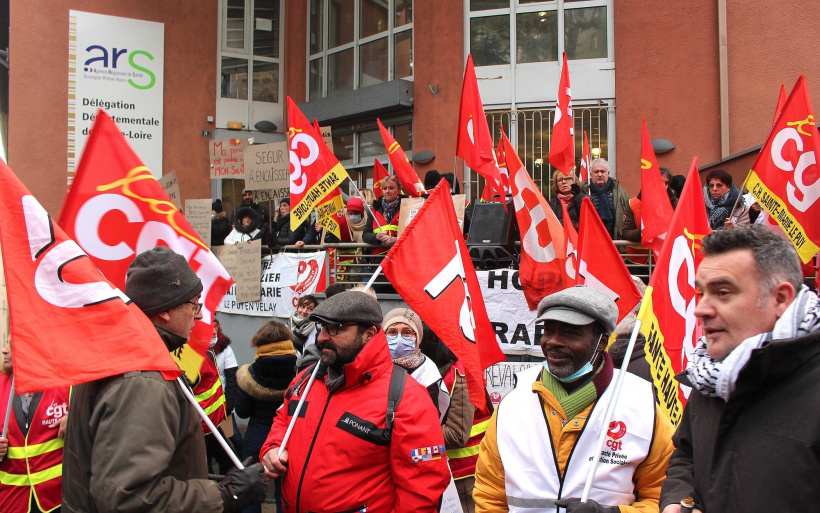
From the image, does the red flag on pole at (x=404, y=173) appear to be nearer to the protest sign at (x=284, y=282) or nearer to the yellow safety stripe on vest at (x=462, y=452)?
the protest sign at (x=284, y=282)

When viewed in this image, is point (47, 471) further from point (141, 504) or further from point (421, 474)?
point (421, 474)

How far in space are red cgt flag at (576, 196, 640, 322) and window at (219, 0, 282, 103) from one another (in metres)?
16.3

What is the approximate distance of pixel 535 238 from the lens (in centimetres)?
656

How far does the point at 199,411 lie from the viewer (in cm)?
281

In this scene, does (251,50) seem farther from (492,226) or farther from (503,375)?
(503,375)

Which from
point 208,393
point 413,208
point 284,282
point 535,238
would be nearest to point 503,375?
point 535,238

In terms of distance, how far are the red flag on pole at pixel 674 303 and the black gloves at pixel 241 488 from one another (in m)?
1.75

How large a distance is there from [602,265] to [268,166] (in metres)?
6.80

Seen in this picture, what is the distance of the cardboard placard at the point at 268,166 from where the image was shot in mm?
10219

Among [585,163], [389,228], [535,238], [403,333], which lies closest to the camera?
[403,333]

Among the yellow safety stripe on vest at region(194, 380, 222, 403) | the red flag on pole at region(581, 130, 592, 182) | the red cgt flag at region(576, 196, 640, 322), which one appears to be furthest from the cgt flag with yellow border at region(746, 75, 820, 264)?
the red flag on pole at region(581, 130, 592, 182)

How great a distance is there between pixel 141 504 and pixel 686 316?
2.74 meters

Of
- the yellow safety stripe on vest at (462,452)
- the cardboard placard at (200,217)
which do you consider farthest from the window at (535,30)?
the yellow safety stripe on vest at (462,452)

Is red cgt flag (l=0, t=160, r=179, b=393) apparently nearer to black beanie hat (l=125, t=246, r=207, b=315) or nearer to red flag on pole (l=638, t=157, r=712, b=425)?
black beanie hat (l=125, t=246, r=207, b=315)
